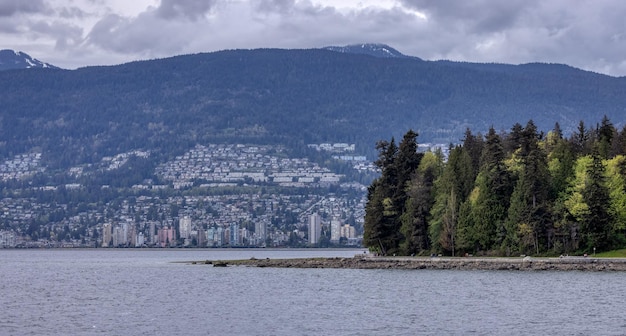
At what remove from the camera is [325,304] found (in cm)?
8600

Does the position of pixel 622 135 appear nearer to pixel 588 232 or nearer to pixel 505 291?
pixel 588 232

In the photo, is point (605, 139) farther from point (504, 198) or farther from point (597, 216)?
point (597, 216)

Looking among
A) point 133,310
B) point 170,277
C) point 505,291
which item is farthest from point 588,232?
point 133,310

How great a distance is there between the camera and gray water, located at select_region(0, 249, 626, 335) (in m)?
70.0

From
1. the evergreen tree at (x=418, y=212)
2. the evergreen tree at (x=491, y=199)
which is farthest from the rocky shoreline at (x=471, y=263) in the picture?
the evergreen tree at (x=491, y=199)

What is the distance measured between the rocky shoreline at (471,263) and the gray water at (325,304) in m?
2.85

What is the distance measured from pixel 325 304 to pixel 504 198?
44791 mm

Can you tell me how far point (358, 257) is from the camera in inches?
5502

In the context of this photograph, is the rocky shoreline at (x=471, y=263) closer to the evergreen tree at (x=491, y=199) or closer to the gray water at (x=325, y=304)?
the gray water at (x=325, y=304)

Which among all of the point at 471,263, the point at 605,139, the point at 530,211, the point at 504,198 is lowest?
the point at 471,263

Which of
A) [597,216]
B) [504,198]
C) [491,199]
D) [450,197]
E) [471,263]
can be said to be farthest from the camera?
[450,197]

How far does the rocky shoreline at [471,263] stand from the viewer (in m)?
113

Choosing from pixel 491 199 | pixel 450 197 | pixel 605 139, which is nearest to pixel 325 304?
pixel 491 199

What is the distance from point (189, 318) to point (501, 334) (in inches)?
814
